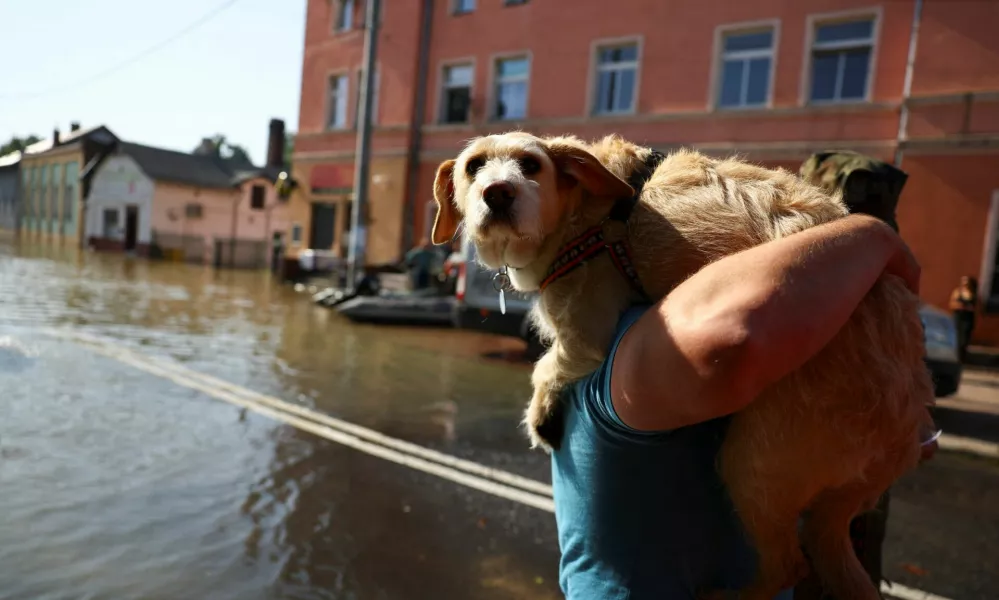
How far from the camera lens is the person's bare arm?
3.51ft

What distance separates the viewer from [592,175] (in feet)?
5.25

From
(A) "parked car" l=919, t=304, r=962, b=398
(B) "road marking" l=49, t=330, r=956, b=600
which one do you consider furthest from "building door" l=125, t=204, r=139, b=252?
(A) "parked car" l=919, t=304, r=962, b=398

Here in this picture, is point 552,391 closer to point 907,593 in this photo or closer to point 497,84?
point 907,593

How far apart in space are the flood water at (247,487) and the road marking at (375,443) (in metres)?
0.14

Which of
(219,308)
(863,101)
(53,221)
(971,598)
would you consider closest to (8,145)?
(53,221)

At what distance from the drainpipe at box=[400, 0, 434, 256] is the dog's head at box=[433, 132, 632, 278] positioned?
21.9m

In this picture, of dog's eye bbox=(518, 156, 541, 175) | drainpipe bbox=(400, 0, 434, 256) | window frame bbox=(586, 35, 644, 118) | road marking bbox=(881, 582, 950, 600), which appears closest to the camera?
dog's eye bbox=(518, 156, 541, 175)

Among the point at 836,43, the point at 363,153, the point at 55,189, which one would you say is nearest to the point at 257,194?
the point at 55,189

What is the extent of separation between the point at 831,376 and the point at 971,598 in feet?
12.2

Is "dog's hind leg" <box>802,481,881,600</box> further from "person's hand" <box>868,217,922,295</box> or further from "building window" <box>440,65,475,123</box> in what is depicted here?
"building window" <box>440,65,475,123</box>

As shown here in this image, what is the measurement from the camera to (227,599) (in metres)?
3.38

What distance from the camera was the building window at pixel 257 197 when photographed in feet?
157

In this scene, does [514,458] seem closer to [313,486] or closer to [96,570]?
[313,486]

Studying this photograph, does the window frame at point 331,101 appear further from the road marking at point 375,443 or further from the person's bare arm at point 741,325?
the person's bare arm at point 741,325
